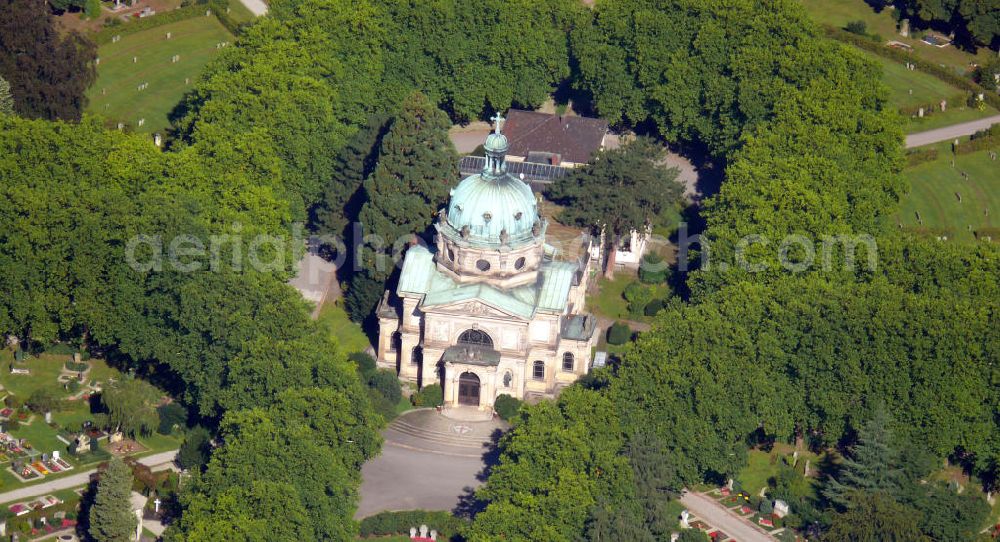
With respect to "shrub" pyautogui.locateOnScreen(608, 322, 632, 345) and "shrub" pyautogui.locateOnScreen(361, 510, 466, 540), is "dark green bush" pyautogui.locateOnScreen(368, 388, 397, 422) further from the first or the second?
"shrub" pyautogui.locateOnScreen(608, 322, 632, 345)

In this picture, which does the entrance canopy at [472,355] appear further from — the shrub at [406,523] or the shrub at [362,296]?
the shrub at [406,523]

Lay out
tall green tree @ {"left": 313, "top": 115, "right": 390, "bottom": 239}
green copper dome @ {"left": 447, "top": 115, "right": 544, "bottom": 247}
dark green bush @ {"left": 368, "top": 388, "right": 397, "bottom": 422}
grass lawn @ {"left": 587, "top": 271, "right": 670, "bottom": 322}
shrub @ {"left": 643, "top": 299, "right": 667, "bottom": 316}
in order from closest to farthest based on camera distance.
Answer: green copper dome @ {"left": 447, "top": 115, "right": 544, "bottom": 247}
dark green bush @ {"left": 368, "top": 388, "right": 397, "bottom": 422}
shrub @ {"left": 643, "top": 299, "right": 667, "bottom": 316}
grass lawn @ {"left": 587, "top": 271, "right": 670, "bottom": 322}
tall green tree @ {"left": 313, "top": 115, "right": 390, "bottom": 239}

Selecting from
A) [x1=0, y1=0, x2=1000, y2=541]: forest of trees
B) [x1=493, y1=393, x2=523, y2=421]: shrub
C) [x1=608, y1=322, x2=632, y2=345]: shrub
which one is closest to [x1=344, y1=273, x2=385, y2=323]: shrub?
[x1=0, y1=0, x2=1000, y2=541]: forest of trees

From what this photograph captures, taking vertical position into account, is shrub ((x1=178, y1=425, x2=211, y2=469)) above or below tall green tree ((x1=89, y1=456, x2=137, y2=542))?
above

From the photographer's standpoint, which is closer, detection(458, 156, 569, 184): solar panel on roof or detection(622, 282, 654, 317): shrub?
detection(622, 282, 654, 317): shrub

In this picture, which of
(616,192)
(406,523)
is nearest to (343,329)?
(616,192)

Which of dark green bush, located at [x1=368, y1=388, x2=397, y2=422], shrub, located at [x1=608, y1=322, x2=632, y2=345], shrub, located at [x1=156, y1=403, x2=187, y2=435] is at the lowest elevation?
shrub, located at [x1=156, y1=403, x2=187, y2=435]
